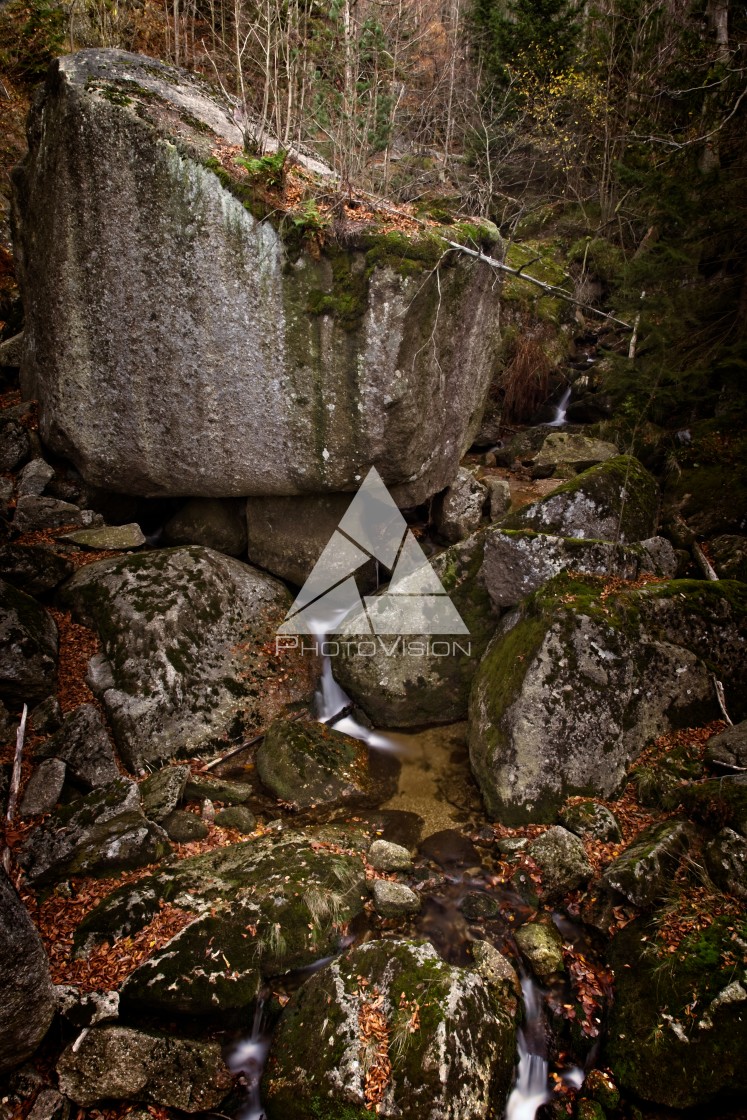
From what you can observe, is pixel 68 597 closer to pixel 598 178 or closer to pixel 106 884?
pixel 106 884

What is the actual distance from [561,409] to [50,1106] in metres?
14.6

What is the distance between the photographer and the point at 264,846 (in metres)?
5.49

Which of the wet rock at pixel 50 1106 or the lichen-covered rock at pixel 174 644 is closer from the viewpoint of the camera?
the wet rock at pixel 50 1106

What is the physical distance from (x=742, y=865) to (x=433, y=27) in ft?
78.6

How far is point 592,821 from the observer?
5.38 meters

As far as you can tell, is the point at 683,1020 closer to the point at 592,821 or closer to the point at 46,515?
the point at 592,821

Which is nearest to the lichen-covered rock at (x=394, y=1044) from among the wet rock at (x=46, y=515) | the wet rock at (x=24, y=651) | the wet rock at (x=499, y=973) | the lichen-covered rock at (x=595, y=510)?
the wet rock at (x=499, y=973)

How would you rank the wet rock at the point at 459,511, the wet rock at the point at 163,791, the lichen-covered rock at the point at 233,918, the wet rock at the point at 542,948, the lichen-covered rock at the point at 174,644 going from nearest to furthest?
the lichen-covered rock at the point at 233,918 → the wet rock at the point at 542,948 → the wet rock at the point at 163,791 → the lichen-covered rock at the point at 174,644 → the wet rock at the point at 459,511

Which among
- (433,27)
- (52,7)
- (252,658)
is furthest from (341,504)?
(433,27)

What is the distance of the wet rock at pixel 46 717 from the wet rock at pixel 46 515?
301cm

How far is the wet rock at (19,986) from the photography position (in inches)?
136

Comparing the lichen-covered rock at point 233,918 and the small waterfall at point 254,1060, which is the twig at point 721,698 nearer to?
the lichen-covered rock at point 233,918

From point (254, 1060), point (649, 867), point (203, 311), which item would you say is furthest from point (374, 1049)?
point (203, 311)

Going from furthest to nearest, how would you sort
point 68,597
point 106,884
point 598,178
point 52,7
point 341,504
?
point 598,178 < point 52,7 < point 341,504 < point 68,597 < point 106,884
